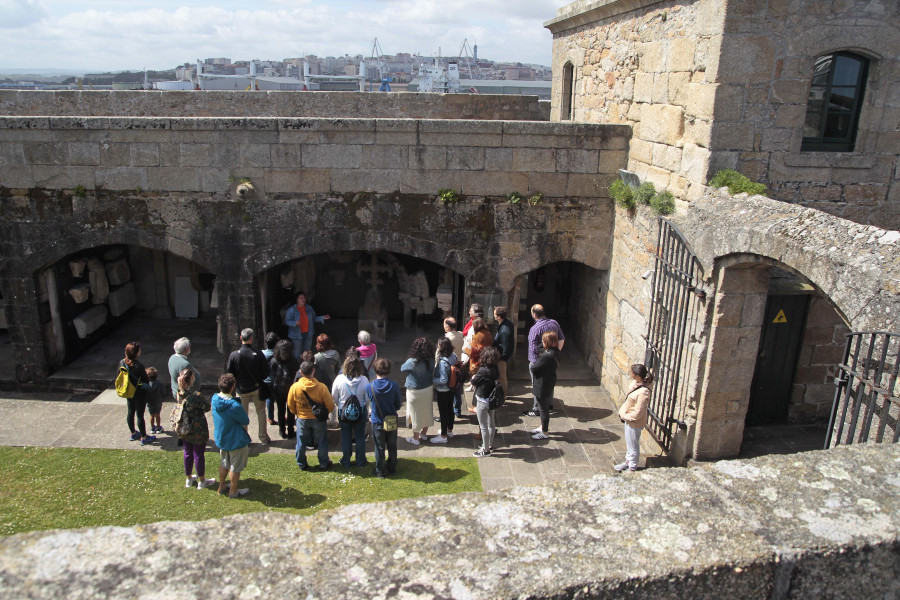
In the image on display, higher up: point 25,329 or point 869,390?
point 869,390

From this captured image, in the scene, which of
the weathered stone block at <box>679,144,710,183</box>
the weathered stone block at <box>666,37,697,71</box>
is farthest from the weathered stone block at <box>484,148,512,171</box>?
the weathered stone block at <box>679,144,710,183</box>

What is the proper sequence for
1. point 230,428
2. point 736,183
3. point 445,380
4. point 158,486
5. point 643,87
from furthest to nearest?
point 643,87 < point 445,380 < point 158,486 < point 736,183 < point 230,428

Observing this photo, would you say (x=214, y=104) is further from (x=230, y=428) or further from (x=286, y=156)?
(x=230, y=428)

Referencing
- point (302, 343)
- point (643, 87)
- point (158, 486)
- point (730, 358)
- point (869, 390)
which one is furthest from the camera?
point (302, 343)

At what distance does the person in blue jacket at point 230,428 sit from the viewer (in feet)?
19.4

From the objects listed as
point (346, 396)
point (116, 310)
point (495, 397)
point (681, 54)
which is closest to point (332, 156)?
point (346, 396)

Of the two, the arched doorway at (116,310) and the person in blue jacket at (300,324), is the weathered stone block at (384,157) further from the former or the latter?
the arched doorway at (116,310)

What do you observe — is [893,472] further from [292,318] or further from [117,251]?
[117,251]

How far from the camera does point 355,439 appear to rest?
6.88 meters

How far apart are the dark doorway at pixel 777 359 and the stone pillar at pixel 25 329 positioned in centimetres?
973

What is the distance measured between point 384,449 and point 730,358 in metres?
3.62

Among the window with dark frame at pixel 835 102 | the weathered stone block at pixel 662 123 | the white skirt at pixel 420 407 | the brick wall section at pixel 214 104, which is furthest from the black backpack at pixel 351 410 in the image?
the brick wall section at pixel 214 104

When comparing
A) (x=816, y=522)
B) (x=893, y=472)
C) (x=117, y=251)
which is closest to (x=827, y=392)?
(x=893, y=472)

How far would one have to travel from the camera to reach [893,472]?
8.36 ft
